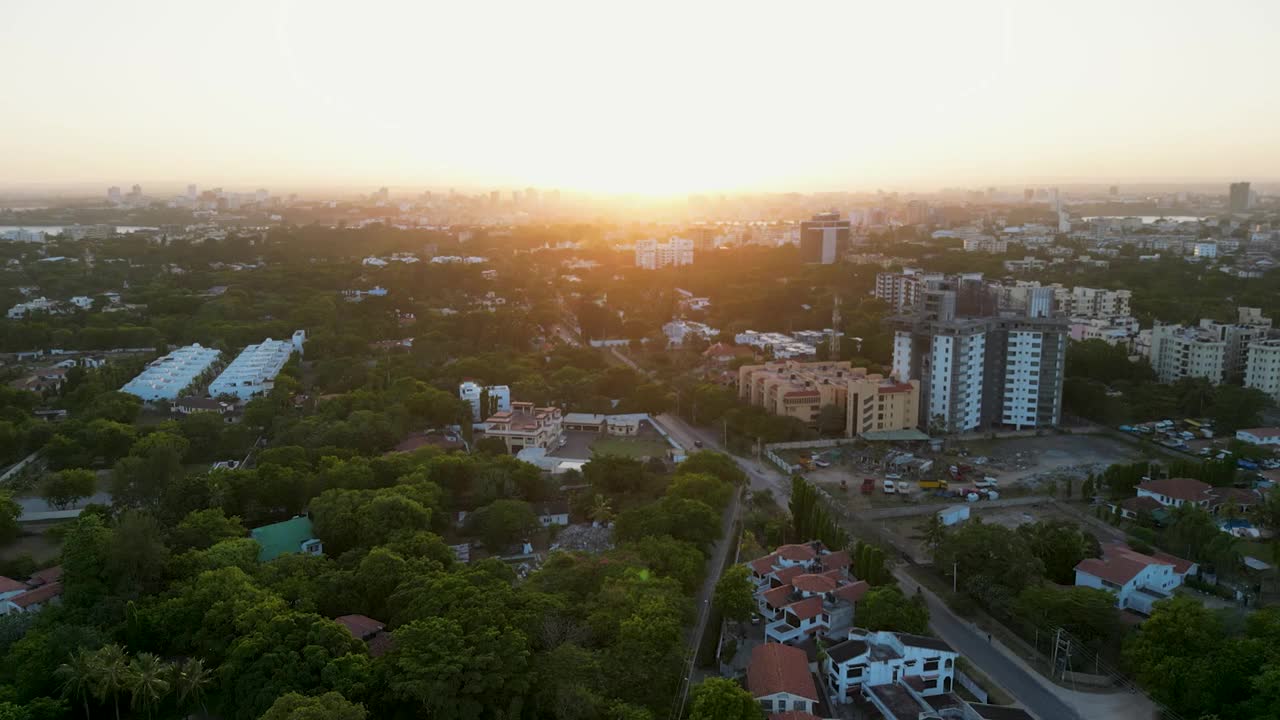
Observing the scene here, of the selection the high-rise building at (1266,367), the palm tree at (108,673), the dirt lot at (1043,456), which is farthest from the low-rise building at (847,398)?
the palm tree at (108,673)

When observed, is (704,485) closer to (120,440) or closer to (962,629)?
(962,629)

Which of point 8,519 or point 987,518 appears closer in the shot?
point 8,519

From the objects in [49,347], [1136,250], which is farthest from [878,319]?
[1136,250]

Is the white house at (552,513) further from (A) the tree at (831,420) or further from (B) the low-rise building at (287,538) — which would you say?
(A) the tree at (831,420)

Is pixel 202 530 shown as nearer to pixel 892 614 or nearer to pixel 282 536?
pixel 282 536

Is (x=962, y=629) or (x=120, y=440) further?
(x=120, y=440)

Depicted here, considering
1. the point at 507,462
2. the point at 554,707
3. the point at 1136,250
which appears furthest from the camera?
the point at 1136,250

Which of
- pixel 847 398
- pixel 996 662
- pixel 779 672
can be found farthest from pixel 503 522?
pixel 847 398
